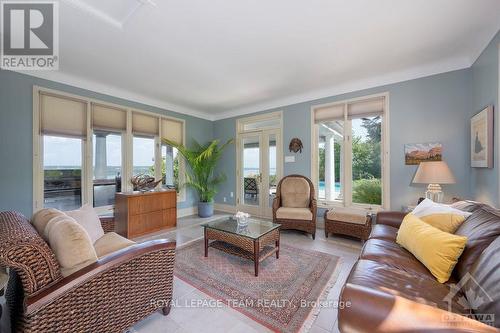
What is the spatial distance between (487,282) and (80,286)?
2.19 meters

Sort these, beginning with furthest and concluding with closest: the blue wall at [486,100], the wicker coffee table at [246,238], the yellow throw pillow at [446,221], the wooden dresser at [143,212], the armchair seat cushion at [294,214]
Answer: the wooden dresser at [143,212], the armchair seat cushion at [294,214], the wicker coffee table at [246,238], the blue wall at [486,100], the yellow throw pillow at [446,221]

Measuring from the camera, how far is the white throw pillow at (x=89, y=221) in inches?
79.6

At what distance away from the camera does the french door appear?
4.75m

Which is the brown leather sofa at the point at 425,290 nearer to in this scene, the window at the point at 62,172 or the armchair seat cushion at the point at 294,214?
the armchair seat cushion at the point at 294,214

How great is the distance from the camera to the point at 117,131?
392 cm

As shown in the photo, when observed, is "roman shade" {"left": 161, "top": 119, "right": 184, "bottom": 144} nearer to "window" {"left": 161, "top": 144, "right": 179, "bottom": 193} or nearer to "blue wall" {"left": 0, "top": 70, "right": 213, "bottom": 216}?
"window" {"left": 161, "top": 144, "right": 179, "bottom": 193}

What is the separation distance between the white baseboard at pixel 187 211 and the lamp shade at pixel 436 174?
4.56 meters

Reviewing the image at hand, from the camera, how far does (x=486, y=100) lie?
2.36 meters

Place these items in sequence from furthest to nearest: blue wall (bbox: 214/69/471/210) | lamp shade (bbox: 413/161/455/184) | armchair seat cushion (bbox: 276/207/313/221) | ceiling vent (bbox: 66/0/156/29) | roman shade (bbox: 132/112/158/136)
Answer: roman shade (bbox: 132/112/158/136) → armchair seat cushion (bbox: 276/207/313/221) → blue wall (bbox: 214/69/471/210) → lamp shade (bbox: 413/161/455/184) → ceiling vent (bbox: 66/0/156/29)

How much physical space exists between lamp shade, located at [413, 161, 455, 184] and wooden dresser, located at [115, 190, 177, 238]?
416cm

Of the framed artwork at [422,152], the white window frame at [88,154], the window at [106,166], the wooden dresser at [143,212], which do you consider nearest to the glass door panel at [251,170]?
the white window frame at [88,154]

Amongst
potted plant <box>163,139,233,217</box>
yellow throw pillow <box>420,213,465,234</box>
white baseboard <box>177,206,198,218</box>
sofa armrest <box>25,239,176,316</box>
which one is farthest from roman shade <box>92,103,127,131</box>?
yellow throw pillow <box>420,213,465,234</box>

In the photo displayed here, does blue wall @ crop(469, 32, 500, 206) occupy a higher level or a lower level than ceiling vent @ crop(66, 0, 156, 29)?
lower

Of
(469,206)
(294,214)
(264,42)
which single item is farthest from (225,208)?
(469,206)
